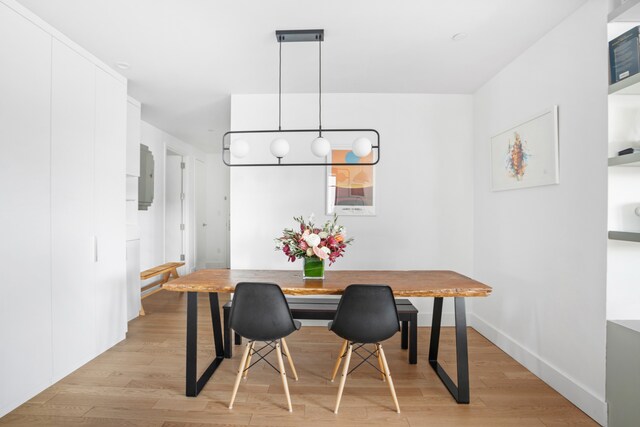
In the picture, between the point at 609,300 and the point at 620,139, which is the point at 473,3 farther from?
the point at 609,300

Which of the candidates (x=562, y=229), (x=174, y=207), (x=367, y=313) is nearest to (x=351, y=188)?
(x=367, y=313)

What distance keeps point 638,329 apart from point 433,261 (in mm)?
1923

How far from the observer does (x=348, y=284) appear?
7.07 ft

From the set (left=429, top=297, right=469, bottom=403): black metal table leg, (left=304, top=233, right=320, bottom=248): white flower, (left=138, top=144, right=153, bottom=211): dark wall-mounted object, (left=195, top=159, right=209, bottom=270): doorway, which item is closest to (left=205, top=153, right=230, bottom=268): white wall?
(left=195, top=159, right=209, bottom=270): doorway

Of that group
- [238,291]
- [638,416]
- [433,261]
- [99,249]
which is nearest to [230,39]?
[238,291]

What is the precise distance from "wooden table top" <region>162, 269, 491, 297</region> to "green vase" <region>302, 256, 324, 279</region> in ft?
0.20

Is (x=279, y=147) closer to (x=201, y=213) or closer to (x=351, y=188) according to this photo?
(x=351, y=188)

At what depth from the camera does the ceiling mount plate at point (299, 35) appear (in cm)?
223

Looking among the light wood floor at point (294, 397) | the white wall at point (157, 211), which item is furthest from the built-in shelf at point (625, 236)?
the white wall at point (157, 211)

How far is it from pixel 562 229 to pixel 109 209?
3703 millimetres

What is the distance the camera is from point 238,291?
76.2 inches

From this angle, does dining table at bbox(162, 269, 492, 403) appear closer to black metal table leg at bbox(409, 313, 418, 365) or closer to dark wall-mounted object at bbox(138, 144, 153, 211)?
black metal table leg at bbox(409, 313, 418, 365)

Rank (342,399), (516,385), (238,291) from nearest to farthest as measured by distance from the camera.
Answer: (238,291), (342,399), (516,385)

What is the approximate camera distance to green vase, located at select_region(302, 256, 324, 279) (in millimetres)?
2299
